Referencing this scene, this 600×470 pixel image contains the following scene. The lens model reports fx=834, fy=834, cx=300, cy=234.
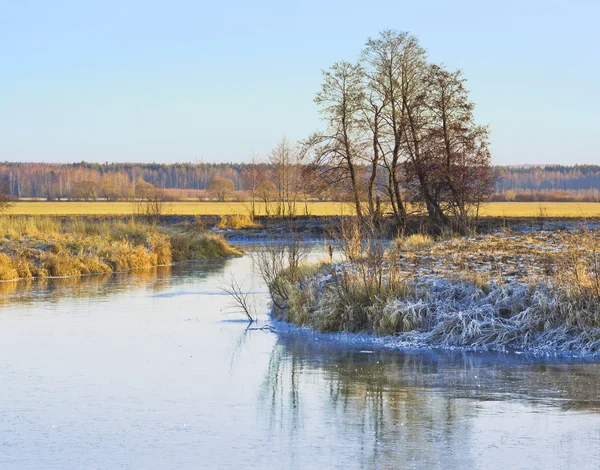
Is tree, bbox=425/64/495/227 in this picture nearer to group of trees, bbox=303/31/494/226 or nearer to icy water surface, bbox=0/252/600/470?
group of trees, bbox=303/31/494/226

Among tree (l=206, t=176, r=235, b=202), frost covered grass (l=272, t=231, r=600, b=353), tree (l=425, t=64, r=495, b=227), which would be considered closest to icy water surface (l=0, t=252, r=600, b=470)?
frost covered grass (l=272, t=231, r=600, b=353)

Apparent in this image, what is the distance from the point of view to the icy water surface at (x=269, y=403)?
27.3 ft

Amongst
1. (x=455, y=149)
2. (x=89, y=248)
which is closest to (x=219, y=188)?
(x=455, y=149)

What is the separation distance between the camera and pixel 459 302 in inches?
611

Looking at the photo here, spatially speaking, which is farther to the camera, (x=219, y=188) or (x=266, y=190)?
(x=219, y=188)

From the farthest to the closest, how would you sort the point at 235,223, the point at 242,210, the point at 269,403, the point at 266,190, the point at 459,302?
the point at 242,210 → the point at 266,190 → the point at 235,223 → the point at 459,302 → the point at 269,403

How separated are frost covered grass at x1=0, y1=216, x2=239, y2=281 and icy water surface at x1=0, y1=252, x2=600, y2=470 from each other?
11048mm

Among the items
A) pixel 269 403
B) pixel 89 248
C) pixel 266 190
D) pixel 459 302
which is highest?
pixel 266 190

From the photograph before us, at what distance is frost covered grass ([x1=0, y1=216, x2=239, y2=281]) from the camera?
28.3 meters

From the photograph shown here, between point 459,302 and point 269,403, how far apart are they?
5.96 m

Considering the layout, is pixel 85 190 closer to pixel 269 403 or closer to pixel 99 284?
pixel 99 284

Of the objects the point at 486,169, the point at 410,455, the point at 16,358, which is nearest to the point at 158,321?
the point at 16,358

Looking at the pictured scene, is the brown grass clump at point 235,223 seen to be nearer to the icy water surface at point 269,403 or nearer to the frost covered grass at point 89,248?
the frost covered grass at point 89,248

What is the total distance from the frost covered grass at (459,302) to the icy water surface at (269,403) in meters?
0.79
